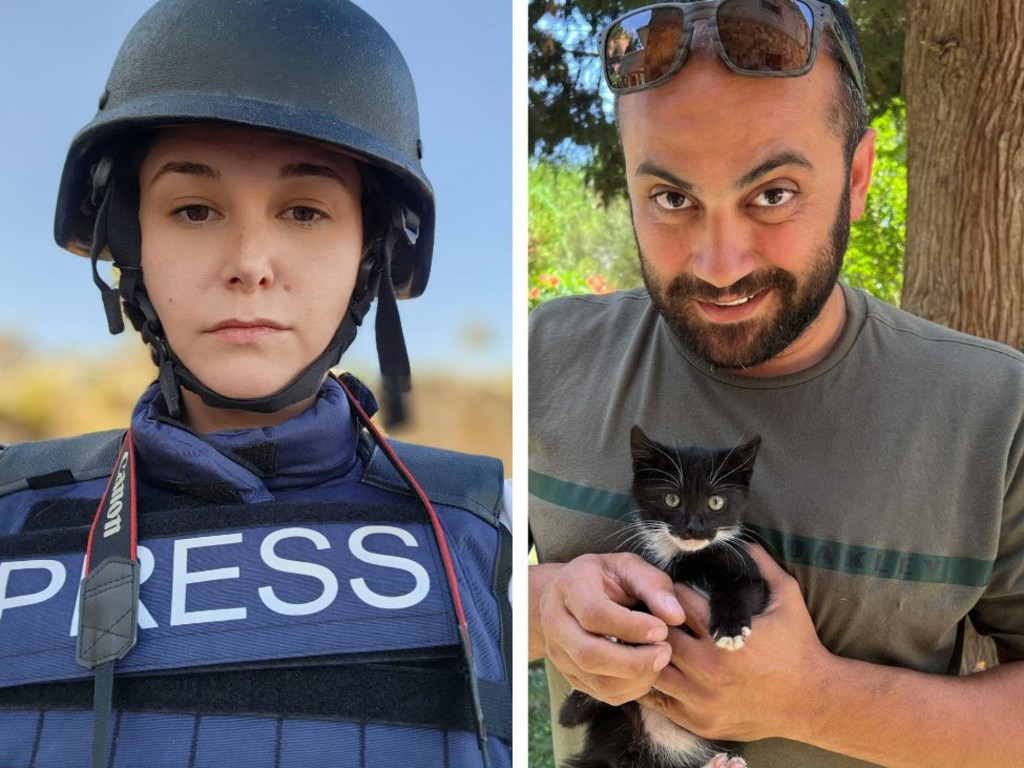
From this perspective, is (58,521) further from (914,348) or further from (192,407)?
(914,348)

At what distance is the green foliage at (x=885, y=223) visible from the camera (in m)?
1.49

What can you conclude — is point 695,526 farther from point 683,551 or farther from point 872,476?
point 872,476

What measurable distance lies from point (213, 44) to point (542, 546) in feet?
2.85

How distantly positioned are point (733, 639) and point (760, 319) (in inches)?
17.7

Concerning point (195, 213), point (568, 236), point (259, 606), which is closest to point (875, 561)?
point (568, 236)

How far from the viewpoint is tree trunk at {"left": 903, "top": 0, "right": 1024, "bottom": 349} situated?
147cm

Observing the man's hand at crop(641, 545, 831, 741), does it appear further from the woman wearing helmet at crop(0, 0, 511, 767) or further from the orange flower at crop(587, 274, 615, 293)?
the orange flower at crop(587, 274, 615, 293)

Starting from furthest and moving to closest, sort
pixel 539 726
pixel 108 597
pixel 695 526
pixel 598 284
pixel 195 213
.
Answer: pixel 539 726
pixel 598 284
pixel 695 526
pixel 195 213
pixel 108 597

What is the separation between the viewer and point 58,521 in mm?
1319

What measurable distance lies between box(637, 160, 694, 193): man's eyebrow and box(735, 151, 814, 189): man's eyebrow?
→ 0.07m

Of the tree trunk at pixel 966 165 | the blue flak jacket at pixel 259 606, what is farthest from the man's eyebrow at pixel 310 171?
the tree trunk at pixel 966 165

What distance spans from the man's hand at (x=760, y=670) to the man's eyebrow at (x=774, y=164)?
527mm

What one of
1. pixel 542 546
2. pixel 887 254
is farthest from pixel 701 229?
pixel 542 546

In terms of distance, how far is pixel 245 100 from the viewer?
1.32 metres
